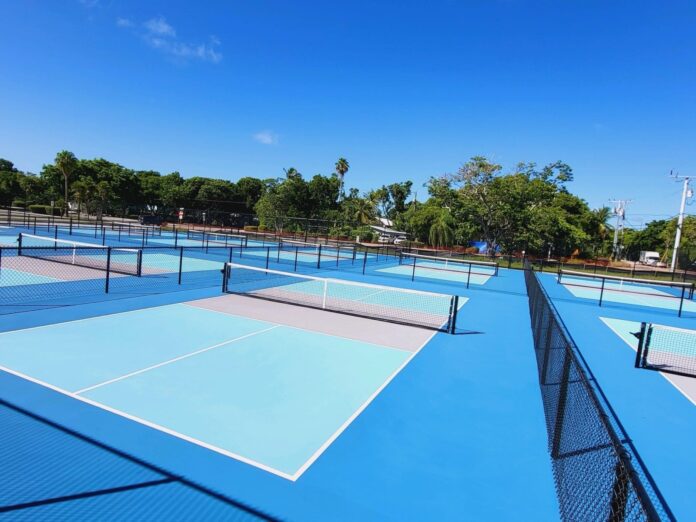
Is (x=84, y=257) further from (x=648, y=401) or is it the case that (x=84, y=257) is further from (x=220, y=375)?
(x=648, y=401)

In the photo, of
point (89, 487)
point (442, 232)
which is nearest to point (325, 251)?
point (442, 232)

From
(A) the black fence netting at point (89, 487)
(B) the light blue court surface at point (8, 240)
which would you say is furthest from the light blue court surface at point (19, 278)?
(A) the black fence netting at point (89, 487)

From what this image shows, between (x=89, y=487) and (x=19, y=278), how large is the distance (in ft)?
43.7

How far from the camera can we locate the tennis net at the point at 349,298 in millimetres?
12836

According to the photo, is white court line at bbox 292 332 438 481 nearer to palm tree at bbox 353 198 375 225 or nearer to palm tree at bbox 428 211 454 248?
palm tree at bbox 428 211 454 248

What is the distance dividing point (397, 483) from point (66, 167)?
8212 cm

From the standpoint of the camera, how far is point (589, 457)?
4.43m

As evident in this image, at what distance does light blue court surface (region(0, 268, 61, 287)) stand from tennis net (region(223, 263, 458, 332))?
5.97m

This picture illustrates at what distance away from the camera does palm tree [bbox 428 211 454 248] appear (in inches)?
2147

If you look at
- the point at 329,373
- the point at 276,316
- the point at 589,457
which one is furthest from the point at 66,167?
the point at 589,457

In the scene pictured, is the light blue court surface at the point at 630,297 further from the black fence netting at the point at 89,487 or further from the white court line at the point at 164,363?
the black fence netting at the point at 89,487

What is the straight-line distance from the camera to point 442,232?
54594mm

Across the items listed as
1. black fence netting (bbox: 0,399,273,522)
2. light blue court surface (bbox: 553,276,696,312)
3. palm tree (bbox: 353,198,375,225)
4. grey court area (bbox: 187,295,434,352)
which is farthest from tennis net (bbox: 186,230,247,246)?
black fence netting (bbox: 0,399,273,522)

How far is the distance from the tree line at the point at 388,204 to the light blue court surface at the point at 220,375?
131ft
